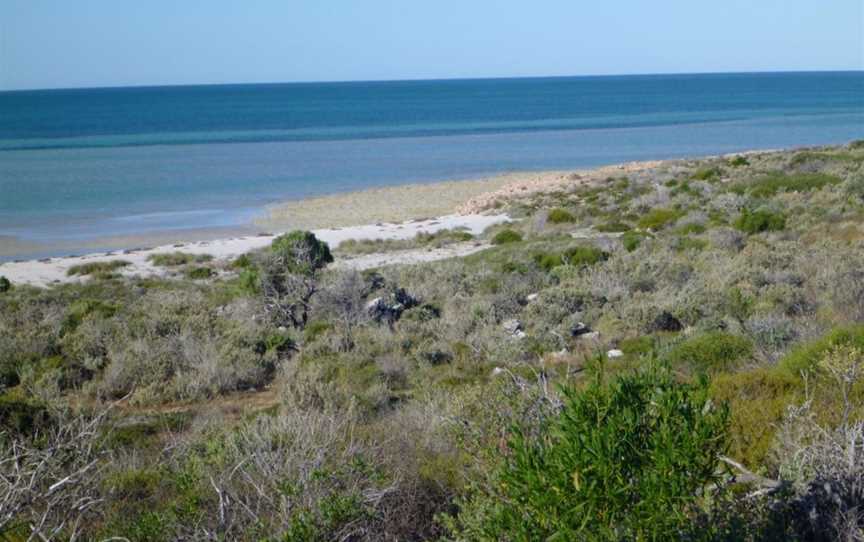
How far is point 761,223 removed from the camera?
2008cm

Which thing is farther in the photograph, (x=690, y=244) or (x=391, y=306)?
(x=690, y=244)

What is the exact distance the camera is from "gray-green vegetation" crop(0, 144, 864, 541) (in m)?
3.81

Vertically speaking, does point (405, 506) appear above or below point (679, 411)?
below

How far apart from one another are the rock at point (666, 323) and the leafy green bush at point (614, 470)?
8634 mm

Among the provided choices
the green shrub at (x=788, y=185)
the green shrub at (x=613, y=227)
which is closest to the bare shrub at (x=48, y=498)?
the green shrub at (x=613, y=227)

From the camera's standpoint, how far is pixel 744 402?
688 centimetres

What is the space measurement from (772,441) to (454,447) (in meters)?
2.13

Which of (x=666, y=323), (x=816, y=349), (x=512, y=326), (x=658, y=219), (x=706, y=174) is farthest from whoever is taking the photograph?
(x=706, y=174)

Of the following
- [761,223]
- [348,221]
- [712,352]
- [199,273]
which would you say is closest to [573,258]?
[761,223]

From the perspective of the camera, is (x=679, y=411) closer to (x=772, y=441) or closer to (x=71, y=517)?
(x=772, y=441)

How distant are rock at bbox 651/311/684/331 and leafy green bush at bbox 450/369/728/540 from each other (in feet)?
28.3

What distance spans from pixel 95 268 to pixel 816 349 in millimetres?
19786

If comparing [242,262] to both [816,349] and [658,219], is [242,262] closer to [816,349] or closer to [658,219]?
[658,219]

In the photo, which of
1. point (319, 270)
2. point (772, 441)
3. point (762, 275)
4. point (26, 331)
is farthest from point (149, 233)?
point (772, 441)
